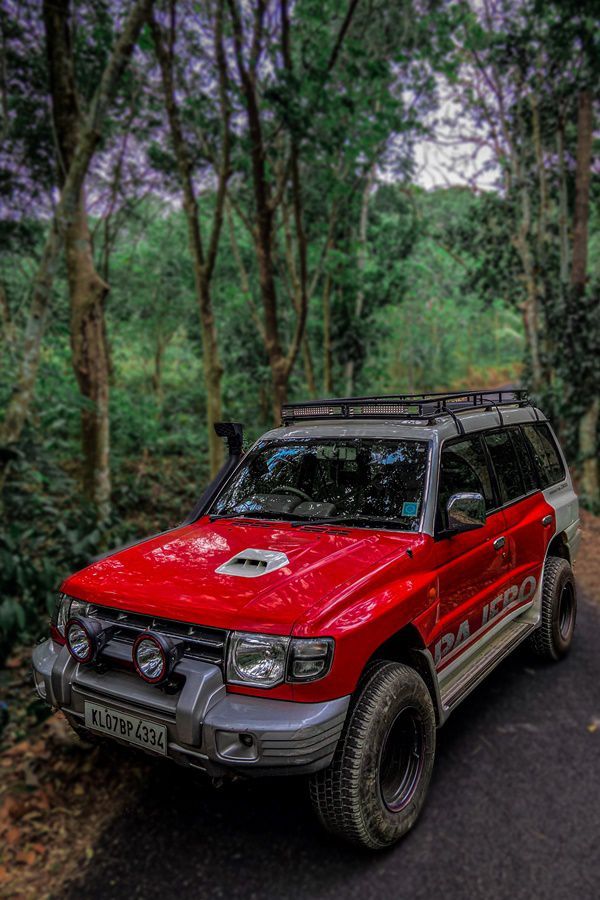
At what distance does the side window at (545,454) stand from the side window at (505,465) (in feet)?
1.40

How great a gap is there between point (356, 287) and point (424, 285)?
18104 mm

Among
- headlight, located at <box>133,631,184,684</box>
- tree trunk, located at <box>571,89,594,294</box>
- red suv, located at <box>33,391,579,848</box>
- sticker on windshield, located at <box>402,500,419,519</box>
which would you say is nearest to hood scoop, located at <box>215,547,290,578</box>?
red suv, located at <box>33,391,579,848</box>

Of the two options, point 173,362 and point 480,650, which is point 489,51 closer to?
point 480,650

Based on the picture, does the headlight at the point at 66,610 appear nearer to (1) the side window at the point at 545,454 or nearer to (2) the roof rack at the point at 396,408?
(2) the roof rack at the point at 396,408

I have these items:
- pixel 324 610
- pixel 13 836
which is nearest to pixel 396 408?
pixel 324 610

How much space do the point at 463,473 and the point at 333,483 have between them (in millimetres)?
843

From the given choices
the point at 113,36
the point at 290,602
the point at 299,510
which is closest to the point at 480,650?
the point at 299,510

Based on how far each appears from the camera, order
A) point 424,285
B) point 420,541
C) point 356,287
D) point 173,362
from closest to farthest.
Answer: point 420,541 → point 356,287 → point 173,362 → point 424,285

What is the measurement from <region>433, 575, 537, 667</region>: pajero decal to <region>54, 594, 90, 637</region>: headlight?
187 centimetres

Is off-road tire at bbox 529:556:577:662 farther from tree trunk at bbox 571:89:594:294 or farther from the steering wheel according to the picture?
tree trunk at bbox 571:89:594:294

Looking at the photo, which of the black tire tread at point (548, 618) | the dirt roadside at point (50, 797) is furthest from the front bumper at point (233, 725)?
the black tire tread at point (548, 618)

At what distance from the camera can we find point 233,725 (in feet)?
7.50

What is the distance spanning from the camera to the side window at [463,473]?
3.44 metres

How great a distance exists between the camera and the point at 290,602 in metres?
2.49
